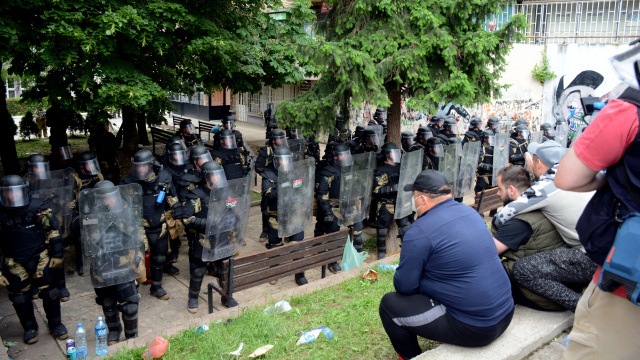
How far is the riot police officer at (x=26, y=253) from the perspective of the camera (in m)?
5.05

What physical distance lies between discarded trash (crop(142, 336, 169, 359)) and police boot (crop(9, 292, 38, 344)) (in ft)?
6.41

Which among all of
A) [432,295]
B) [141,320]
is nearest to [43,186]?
[141,320]

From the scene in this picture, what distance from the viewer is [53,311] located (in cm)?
536

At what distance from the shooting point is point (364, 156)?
7.54 m

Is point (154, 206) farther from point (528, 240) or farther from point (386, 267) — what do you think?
point (528, 240)

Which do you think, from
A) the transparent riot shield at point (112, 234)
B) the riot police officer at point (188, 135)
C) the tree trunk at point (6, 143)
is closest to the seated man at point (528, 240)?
Result: the transparent riot shield at point (112, 234)

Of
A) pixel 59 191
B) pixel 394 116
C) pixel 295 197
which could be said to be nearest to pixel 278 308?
pixel 295 197

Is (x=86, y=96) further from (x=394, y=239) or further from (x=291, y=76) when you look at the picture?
(x=394, y=239)

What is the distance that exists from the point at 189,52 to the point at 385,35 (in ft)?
10.4

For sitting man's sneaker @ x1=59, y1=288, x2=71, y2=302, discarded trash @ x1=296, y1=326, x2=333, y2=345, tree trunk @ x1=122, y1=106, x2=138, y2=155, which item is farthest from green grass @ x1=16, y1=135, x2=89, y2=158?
discarded trash @ x1=296, y1=326, x2=333, y2=345

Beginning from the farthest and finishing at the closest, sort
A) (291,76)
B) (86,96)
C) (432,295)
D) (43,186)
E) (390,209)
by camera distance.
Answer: (291,76) → (390,209) → (86,96) → (43,186) → (432,295)

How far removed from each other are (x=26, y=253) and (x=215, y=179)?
7.02ft

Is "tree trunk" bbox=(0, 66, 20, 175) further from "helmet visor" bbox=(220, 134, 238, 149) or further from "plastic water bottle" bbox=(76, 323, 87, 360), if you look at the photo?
"plastic water bottle" bbox=(76, 323, 87, 360)

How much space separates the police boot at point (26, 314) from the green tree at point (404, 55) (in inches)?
166
